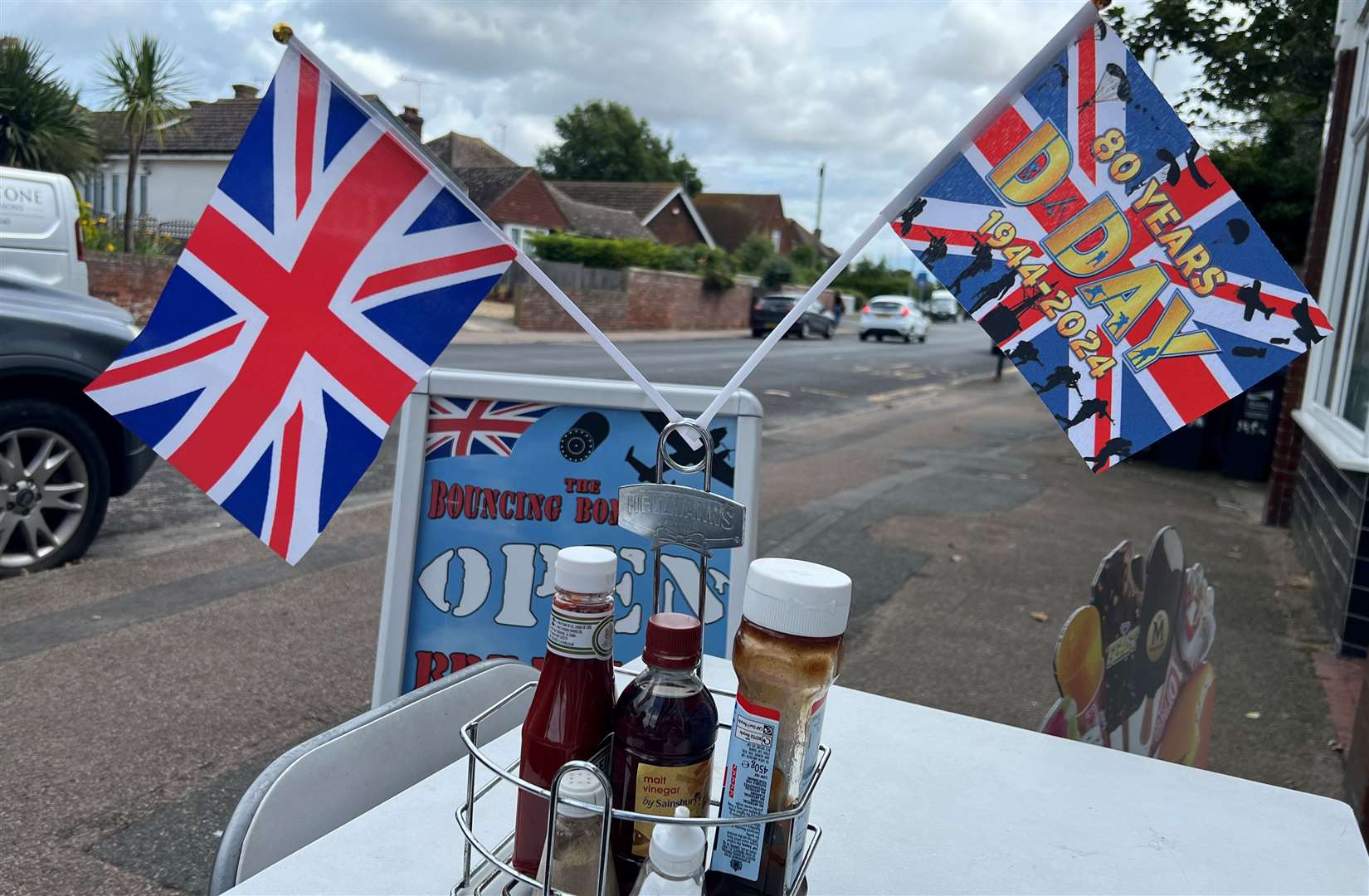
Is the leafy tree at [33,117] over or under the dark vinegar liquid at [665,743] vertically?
over

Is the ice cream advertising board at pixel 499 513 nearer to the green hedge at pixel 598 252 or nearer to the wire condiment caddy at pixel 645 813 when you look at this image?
the wire condiment caddy at pixel 645 813

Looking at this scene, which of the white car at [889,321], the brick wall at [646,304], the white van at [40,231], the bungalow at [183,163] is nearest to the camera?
the white van at [40,231]

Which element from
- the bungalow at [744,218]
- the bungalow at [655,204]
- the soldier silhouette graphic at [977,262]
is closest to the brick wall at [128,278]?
the soldier silhouette graphic at [977,262]

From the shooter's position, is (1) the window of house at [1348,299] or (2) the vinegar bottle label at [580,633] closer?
(2) the vinegar bottle label at [580,633]

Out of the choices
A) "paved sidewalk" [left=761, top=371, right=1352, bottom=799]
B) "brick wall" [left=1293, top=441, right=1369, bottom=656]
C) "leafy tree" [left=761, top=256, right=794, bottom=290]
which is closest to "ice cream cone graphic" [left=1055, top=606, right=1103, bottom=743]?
"paved sidewalk" [left=761, top=371, right=1352, bottom=799]

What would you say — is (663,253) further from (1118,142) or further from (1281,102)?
(1118,142)

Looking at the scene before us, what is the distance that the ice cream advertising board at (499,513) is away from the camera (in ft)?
9.47

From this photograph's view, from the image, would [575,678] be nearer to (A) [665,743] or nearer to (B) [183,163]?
(A) [665,743]

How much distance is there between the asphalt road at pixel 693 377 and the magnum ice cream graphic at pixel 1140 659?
195 inches

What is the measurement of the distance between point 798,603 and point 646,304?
3386 cm

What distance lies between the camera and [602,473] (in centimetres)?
289

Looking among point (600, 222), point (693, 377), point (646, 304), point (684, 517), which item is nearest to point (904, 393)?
point (693, 377)

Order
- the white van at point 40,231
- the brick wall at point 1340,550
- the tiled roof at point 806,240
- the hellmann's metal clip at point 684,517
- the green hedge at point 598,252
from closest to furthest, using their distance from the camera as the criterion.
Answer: the hellmann's metal clip at point 684,517, the brick wall at point 1340,550, the white van at point 40,231, the green hedge at point 598,252, the tiled roof at point 806,240

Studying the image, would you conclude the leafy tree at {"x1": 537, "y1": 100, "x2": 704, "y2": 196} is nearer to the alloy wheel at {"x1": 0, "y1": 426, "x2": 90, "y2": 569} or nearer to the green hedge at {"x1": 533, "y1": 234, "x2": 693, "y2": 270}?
the green hedge at {"x1": 533, "y1": 234, "x2": 693, "y2": 270}
